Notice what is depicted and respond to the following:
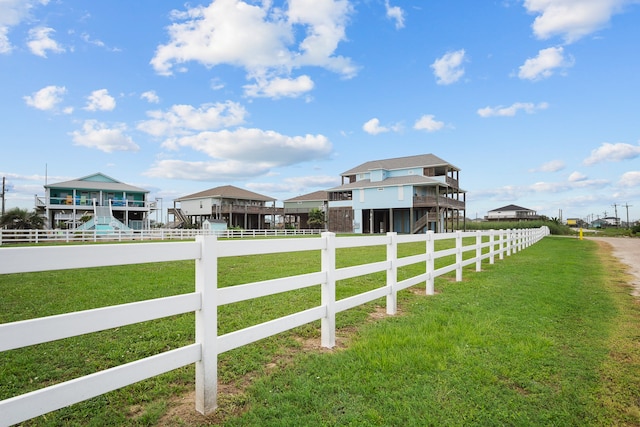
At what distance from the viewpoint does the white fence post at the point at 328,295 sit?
13.9ft

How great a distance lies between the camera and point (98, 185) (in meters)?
39.9

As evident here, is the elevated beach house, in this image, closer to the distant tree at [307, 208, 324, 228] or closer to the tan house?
the tan house

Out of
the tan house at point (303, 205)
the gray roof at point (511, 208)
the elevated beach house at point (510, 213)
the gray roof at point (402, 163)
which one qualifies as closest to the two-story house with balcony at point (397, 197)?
the gray roof at point (402, 163)

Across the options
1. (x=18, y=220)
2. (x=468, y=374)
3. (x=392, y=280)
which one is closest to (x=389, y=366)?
(x=468, y=374)

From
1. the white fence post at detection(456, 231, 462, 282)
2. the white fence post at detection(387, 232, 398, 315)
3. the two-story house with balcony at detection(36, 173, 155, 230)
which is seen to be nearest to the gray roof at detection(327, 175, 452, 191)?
the two-story house with balcony at detection(36, 173, 155, 230)

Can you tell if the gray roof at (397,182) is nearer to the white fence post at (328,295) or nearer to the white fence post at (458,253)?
the white fence post at (458,253)

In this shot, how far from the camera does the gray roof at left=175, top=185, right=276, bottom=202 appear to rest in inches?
1828

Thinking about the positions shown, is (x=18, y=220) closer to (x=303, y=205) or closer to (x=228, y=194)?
(x=228, y=194)

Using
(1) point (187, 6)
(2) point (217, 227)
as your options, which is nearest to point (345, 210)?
(2) point (217, 227)

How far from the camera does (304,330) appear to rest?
4934 millimetres

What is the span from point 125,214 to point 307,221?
22912mm

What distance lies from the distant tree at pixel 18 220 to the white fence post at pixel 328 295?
3494 centimetres

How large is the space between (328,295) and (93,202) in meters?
41.5

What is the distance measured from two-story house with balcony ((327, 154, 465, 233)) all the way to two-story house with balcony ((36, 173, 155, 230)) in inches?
870
